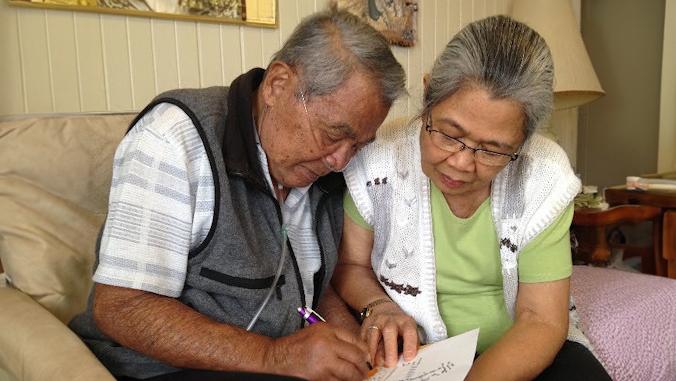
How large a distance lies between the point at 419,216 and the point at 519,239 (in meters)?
0.22

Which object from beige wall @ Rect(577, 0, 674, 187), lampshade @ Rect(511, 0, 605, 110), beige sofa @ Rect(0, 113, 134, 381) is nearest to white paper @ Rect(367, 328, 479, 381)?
beige sofa @ Rect(0, 113, 134, 381)

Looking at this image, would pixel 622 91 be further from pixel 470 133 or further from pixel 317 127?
pixel 317 127

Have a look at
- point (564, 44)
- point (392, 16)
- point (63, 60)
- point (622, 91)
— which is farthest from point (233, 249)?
point (622, 91)

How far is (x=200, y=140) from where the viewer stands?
100 cm

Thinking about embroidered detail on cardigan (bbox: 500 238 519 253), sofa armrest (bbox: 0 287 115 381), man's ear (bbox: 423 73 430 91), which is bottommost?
sofa armrest (bbox: 0 287 115 381)

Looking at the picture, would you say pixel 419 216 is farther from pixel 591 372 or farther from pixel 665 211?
pixel 665 211

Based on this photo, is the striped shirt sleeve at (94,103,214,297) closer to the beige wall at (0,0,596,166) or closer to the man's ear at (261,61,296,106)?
the man's ear at (261,61,296,106)

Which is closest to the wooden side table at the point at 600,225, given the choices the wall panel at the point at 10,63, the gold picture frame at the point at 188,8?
the gold picture frame at the point at 188,8

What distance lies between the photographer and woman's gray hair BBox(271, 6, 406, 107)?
1021 millimetres

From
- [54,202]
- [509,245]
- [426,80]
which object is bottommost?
[509,245]

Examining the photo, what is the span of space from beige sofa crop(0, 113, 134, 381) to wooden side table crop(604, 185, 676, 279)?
2156 mm

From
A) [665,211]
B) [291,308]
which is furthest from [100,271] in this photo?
[665,211]

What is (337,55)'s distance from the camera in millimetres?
1023

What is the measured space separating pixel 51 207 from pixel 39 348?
1.24 feet
